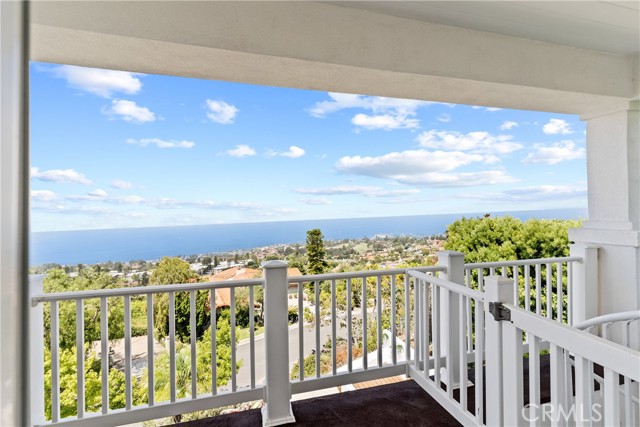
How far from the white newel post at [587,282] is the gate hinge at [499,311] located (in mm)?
2285

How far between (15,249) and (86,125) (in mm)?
7114

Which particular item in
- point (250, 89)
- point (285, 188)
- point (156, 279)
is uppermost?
point (250, 89)

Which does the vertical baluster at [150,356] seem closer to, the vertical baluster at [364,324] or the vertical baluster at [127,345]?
the vertical baluster at [127,345]

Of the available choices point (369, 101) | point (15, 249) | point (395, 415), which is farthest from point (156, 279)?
point (369, 101)

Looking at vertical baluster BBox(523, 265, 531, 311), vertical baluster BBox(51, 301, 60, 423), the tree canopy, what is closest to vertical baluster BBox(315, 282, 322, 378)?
vertical baluster BBox(51, 301, 60, 423)

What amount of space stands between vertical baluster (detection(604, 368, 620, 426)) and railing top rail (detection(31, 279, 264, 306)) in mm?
1780

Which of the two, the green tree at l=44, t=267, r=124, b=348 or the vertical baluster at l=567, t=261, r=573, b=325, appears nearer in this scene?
the green tree at l=44, t=267, r=124, b=348

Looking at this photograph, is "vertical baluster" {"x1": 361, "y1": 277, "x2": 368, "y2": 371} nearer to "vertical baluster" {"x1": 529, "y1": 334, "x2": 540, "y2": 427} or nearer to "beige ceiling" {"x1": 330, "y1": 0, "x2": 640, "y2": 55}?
"vertical baluster" {"x1": 529, "y1": 334, "x2": 540, "y2": 427}

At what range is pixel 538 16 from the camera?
212 cm

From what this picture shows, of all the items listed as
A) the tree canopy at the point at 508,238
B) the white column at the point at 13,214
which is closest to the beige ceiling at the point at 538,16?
the white column at the point at 13,214

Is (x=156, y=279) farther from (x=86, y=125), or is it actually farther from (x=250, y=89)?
(x=250, y=89)

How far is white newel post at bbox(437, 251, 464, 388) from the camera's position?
233cm

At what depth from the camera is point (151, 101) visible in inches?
270

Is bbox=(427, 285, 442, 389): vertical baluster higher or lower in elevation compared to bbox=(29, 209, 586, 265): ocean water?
lower
